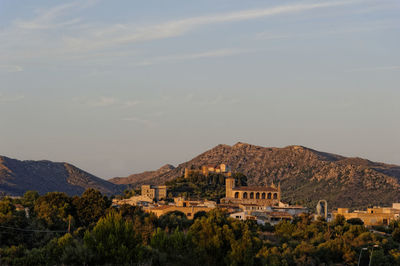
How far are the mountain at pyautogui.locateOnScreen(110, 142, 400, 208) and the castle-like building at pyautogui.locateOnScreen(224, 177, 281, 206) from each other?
9695mm

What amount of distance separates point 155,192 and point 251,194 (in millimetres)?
18582

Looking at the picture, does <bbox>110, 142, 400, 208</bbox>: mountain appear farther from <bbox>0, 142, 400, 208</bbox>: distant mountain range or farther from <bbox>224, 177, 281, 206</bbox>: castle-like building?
<bbox>224, 177, 281, 206</bbox>: castle-like building

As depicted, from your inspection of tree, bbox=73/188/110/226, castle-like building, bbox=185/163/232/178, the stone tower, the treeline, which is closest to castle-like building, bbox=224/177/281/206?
the stone tower

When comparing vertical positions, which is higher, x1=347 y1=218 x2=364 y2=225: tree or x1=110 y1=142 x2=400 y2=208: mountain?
x1=110 y1=142 x2=400 y2=208: mountain

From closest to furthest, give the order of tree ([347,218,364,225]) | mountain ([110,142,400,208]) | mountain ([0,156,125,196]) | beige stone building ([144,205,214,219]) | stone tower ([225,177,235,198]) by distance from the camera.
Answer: tree ([347,218,364,225]) → beige stone building ([144,205,214,219]) → stone tower ([225,177,235,198]) → mountain ([110,142,400,208]) → mountain ([0,156,125,196])

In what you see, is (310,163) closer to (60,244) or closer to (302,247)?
(302,247)

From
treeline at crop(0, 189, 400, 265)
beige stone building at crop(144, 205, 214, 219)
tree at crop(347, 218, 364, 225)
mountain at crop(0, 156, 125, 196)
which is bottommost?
treeline at crop(0, 189, 400, 265)

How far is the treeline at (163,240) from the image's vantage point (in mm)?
42094

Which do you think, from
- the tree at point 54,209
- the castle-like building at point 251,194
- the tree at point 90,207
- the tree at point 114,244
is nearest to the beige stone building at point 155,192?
the castle-like building at point 251,194

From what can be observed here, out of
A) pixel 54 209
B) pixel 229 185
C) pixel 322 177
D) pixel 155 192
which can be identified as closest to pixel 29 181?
pixel 155 192

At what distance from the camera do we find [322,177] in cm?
15650

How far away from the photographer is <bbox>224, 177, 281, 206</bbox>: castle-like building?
4935 inches

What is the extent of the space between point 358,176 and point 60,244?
113712 millimetres

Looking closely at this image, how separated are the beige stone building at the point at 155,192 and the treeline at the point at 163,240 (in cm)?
3823
